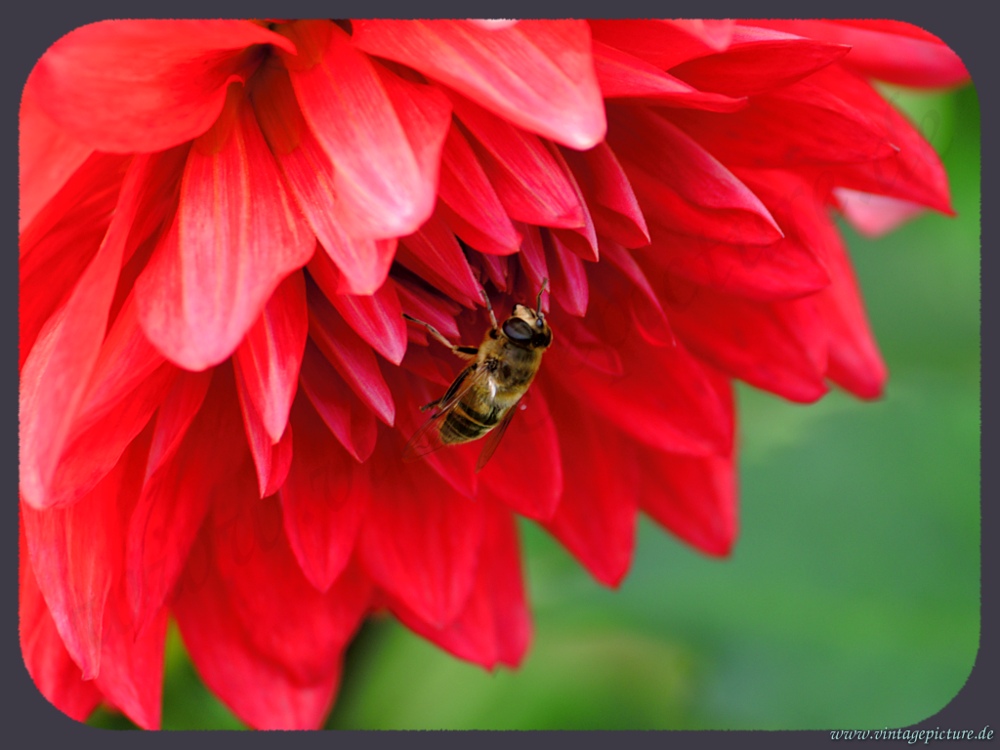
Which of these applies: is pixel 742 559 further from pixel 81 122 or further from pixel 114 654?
pixel 81 122

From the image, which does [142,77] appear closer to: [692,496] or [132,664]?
[132,664]

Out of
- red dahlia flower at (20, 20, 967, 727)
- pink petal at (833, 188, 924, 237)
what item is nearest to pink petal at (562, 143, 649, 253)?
red dahlia flower at (20, 20, 967, 727)

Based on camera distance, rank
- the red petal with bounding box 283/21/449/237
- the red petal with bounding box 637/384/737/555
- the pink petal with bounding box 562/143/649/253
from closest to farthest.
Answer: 1. the red petal with bounding box 283/21/449/237
2. the pink petal with bounding box 562/143/649/253
3. the red petal with bounding box 637/384/737/555

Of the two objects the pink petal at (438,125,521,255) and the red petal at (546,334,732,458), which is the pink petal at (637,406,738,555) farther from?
the pink petal at (438,125,521,255)

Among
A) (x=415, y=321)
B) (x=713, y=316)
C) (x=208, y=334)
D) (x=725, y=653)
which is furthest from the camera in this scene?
(x=725, y=653)

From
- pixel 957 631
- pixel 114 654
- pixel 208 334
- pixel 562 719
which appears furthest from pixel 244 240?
pixel 957 631

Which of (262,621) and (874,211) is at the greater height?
(874,211)

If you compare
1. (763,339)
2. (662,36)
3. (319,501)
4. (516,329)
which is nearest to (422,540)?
(319,501)
